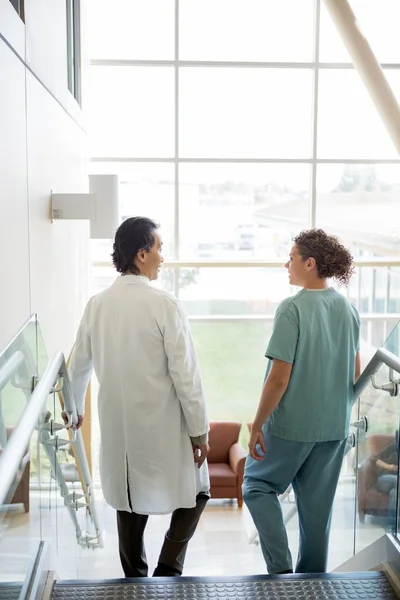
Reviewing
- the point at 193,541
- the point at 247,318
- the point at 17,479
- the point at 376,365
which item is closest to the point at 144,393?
the point at 376,365

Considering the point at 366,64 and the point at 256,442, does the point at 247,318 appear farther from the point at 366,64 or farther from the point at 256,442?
the point at 256,442

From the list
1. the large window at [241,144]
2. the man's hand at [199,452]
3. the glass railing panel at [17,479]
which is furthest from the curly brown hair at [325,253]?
the large window at [241,144]

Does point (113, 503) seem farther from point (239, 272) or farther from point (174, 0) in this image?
point (174, 0)

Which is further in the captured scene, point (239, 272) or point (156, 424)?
point (239, 272)

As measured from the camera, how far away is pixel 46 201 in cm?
399

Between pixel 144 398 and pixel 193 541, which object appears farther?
pixel 193 541

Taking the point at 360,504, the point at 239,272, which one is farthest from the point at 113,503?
the point at 239,272

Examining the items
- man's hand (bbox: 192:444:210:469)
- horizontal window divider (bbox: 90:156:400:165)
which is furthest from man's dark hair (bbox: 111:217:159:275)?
horizontal window divider (bbox: 90:156:400:165)

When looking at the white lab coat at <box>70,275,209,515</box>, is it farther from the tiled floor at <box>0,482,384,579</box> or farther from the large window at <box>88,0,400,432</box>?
the large window at <box>88,0,400,432</box>

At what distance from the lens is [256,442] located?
3.41 m

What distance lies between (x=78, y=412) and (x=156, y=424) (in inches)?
17.5

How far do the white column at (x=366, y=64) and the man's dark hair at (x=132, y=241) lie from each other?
16.7 feet

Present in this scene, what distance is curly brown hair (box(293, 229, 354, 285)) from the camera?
3354mm

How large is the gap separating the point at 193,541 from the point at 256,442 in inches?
197
